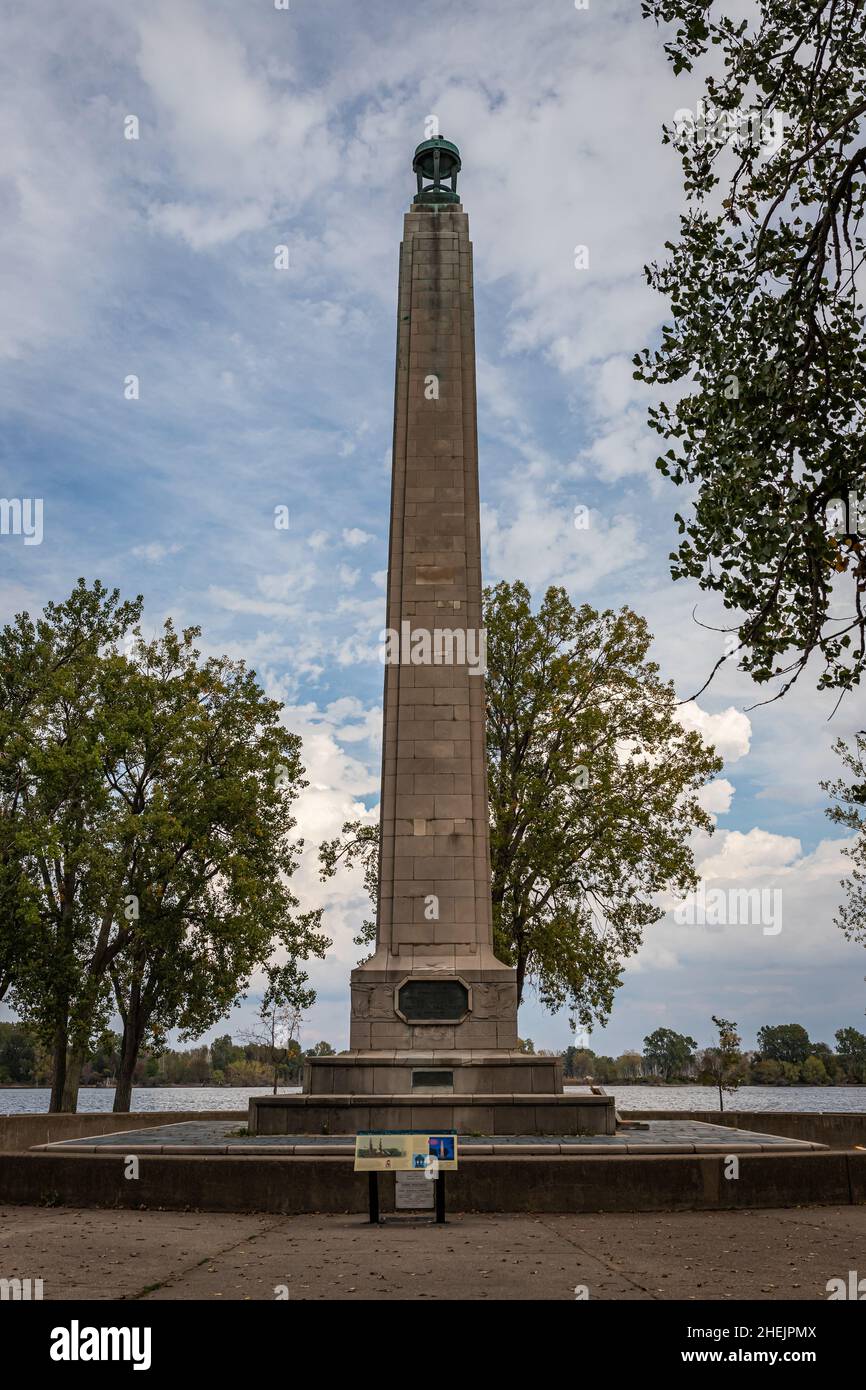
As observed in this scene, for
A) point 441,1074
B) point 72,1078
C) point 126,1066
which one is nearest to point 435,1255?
point 441,1074

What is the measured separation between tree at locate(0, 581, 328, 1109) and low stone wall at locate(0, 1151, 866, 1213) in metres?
16.7

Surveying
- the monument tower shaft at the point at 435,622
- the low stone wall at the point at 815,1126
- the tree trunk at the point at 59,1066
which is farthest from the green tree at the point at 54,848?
the low stone wall at the point at 815,1126

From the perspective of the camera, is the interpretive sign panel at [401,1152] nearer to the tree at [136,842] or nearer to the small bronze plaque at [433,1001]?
the small bronze plaque at [433,1001]

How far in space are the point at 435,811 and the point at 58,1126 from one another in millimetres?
10400

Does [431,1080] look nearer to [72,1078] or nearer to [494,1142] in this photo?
[494,1142]

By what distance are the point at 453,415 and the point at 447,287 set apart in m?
3.52

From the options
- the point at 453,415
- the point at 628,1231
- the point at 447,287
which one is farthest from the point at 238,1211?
the point at 447,287

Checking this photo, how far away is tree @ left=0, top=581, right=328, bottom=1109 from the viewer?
1187 inches

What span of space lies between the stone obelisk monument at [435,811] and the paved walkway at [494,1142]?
0.98 metres

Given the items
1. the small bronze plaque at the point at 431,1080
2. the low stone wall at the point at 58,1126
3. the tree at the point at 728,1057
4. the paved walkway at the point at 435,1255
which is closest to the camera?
the paved walkway at the point at 435,1255

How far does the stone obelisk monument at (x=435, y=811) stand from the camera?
63.4 feet

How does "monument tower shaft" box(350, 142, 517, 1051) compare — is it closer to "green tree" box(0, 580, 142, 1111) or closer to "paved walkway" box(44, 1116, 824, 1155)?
"paved walkway" box(44, 1116, 824, 1155)

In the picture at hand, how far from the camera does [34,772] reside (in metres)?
30.0

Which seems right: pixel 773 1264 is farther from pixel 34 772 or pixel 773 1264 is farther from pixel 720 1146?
pixel 34 772
